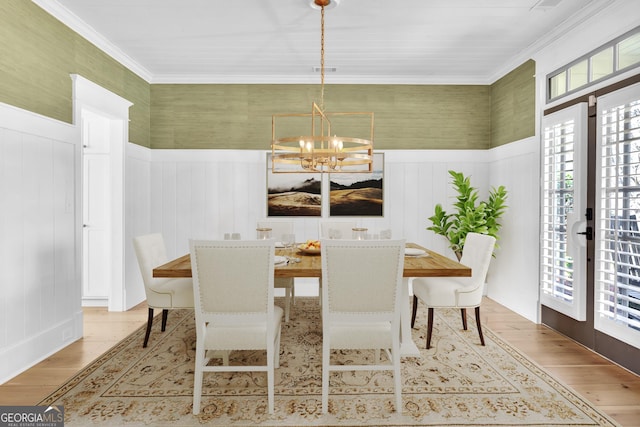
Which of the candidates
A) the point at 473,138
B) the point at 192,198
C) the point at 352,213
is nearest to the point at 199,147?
the point at 192,198

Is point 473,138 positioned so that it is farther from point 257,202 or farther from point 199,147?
point 199,147

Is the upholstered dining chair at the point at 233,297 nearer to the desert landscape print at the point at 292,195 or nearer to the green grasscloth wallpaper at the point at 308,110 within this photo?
the desert landscape print at the point at 292,195

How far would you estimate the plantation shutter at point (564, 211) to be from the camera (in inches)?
134

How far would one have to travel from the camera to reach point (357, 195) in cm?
530

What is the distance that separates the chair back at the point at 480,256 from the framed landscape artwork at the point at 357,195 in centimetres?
189

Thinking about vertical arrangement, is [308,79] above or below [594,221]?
above

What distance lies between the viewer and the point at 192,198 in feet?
17.3

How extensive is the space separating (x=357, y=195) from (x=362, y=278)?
3049mm

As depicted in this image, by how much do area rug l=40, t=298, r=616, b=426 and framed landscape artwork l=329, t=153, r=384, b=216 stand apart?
223cm

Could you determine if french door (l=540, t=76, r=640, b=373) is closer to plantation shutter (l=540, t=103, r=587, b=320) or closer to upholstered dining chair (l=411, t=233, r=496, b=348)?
plantation shutter (l=540, t=103, r=587, b=320)

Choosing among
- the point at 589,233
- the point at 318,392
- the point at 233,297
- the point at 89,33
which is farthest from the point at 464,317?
the point at 89,33

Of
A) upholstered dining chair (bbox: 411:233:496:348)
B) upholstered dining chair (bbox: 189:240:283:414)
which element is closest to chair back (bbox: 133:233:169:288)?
upholstered dining chair (bbox: 189:240:283:414)

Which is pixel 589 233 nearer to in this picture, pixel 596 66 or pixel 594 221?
pixel 594 221

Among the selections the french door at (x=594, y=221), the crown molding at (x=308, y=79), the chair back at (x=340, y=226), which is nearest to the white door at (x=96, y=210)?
the crown molding at (x=308, y=79)
